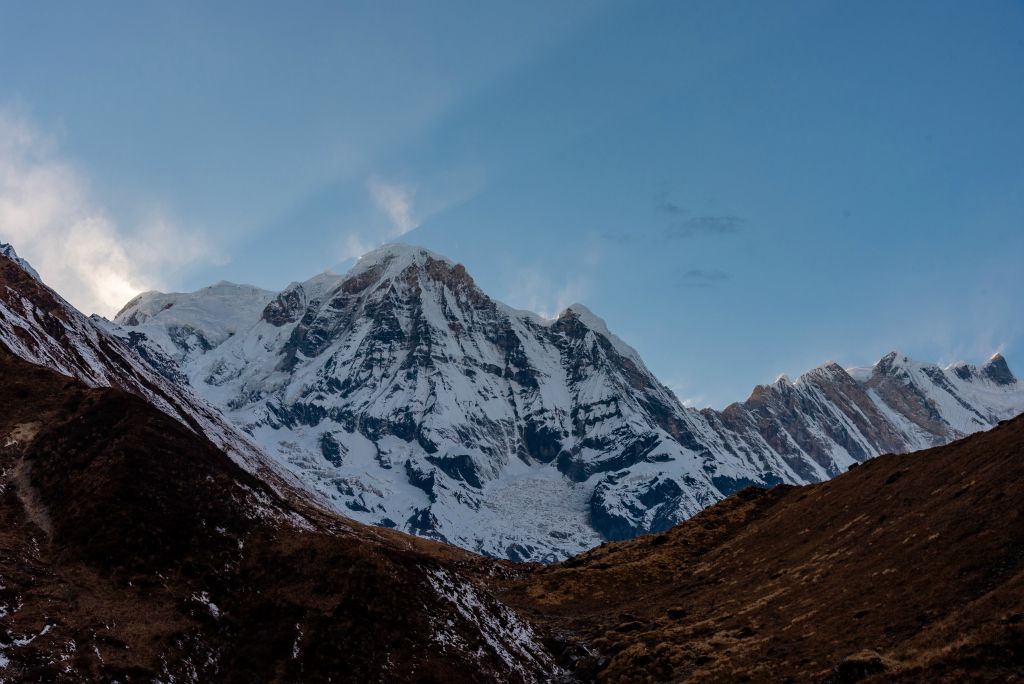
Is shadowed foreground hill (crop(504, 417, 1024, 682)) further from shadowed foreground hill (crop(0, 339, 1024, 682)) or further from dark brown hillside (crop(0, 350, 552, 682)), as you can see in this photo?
dark brown hillside (crop(0, 350, 552, 682))

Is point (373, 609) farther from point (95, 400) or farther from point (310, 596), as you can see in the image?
point (95, 400)

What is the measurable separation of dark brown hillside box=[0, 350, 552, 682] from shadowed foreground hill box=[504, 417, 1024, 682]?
1510 cm

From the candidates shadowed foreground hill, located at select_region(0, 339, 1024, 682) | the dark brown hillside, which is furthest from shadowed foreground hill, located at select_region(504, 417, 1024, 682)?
the dark brown hillside

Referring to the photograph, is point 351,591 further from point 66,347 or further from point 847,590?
point 66,347

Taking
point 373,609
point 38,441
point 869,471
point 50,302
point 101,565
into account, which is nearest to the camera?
point 101,565

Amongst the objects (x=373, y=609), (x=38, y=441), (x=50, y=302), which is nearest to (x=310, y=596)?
(x=373, y=609)

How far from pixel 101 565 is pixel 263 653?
Result: 12.0 m

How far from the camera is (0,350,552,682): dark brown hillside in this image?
122ft

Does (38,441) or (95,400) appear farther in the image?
(95,400)

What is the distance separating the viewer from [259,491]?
61.2m

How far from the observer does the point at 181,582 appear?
4350cm

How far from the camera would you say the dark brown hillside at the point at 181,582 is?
3706 centimetres

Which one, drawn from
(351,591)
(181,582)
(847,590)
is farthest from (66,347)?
(847,590)

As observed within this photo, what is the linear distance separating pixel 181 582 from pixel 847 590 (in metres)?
45.8
